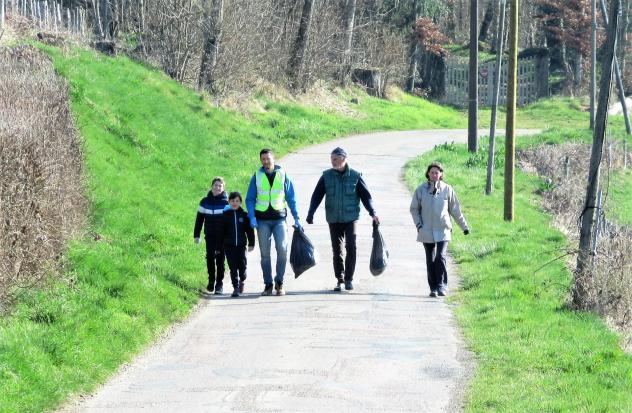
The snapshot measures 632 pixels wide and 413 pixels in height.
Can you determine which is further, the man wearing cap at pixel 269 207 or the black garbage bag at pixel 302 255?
the black garbage bag at pixel 302 255

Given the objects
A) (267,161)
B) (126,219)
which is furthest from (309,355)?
(126,219)

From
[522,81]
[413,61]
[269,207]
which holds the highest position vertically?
[413,61]

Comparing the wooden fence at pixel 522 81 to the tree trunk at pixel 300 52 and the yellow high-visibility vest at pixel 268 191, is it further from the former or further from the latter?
the yellow high-visibility vest at pixel 268 191

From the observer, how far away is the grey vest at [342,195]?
14.7 m

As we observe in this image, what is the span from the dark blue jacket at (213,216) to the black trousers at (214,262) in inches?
2.8

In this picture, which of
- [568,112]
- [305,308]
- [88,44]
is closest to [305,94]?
[88,44]

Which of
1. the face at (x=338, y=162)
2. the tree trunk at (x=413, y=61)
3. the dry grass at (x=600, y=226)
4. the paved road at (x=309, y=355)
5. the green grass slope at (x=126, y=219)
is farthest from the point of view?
the tree trunk at (x=413, y=61)

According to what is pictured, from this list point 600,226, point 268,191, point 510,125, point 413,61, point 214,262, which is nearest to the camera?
point 268,191

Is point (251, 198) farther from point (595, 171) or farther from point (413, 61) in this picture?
point (413, 61)

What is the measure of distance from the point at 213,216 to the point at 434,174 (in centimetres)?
290

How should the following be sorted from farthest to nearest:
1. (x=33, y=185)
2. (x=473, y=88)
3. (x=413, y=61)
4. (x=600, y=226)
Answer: (x=413, y=61) → (x=473, y=88) → (x=600, y=226) → (x=33, y=185)

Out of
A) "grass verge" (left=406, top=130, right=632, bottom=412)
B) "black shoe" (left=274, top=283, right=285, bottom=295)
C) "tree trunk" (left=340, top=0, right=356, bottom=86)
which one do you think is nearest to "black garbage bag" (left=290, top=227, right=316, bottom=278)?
"black shoe" (left=274, top=283, right=285, bottom=295)

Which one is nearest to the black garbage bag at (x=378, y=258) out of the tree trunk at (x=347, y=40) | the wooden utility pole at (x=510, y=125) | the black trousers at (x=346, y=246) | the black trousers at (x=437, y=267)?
the black trousers at (x=346, y=246)

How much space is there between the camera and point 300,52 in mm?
44375
